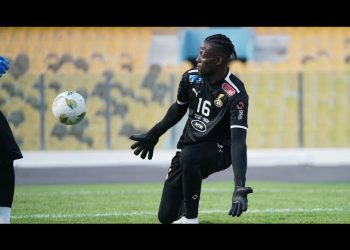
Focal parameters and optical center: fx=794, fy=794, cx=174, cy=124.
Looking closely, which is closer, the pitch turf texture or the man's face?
the man's face

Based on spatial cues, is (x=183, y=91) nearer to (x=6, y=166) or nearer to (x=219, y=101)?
(x=219, y=101)

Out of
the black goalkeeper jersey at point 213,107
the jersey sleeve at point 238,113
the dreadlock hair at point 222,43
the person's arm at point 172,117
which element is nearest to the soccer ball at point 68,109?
the person's arm at point 172,117

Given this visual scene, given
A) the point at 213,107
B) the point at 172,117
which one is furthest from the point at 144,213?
the point at 213,107

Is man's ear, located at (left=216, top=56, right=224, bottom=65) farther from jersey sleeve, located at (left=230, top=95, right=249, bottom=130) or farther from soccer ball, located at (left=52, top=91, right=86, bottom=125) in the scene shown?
soccer ball, located at (left=52, top=91, right=86, bottom=125)

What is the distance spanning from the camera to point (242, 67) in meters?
23.3

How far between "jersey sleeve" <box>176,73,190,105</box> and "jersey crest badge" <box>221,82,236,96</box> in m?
0.47

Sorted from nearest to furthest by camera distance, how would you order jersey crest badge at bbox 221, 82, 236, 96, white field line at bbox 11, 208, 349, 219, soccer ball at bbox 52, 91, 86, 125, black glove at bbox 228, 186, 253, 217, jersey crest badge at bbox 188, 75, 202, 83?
black glove at bbox 228, 186, 253, 217 → jersey crest badge at bbox 221, 82, 236, 96 → jersey crest badge at bbox 188, 75, 202, 83 → soccer ball at bbox 52, 91, 86, 125 → white field line at bbox 11, 208, 349, 219

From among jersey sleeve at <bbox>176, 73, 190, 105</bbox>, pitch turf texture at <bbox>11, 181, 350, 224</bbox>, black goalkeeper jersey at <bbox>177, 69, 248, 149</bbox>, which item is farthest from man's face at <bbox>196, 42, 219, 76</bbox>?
pitch turf texture at <bbox>11, 181, 350, 224</bbox>

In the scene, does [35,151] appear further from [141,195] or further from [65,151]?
[141,195]

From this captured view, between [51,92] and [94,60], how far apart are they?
9.68 ft

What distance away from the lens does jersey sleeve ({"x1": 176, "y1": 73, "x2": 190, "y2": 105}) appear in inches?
317

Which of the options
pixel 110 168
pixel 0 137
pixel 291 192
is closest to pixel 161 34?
pixel 110 168

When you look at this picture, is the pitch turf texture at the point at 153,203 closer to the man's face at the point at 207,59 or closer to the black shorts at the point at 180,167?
the black shorts at the point at 180,167

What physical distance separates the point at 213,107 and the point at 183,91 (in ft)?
1.55
